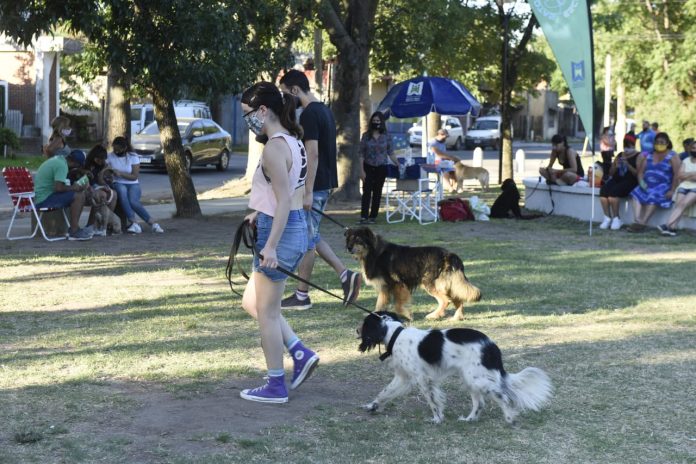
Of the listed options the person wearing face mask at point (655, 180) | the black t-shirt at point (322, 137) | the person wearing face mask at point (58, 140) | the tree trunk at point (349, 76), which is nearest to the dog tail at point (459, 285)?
the black t-shirt at point (322, 137)

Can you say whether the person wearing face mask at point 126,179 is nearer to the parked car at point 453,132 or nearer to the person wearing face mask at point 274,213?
the person wearing face mask at point 274,213

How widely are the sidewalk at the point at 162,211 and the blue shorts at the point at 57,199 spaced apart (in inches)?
30.3

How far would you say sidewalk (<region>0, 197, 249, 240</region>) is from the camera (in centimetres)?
1490

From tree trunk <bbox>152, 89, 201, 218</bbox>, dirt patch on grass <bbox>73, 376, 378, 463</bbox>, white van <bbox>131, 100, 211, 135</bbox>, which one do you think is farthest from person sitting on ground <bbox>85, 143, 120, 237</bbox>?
white van <bbox>131, 100, 211, 135</bbox>

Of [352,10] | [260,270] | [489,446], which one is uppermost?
[352,10]

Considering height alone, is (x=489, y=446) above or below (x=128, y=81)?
below

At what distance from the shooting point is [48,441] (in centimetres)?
504

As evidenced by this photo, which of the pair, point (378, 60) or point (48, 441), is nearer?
point (48, 441)

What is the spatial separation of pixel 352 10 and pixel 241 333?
13624mm

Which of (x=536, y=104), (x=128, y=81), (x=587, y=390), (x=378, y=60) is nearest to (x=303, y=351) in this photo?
(x=587, y=390)

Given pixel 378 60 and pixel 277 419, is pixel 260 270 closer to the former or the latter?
pixel 277 419

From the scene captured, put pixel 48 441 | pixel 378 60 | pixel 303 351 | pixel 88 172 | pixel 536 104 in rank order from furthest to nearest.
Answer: pixel 536 104, pixel 378 60, pixel 88 172, pixel 303 351, pixel 48 441

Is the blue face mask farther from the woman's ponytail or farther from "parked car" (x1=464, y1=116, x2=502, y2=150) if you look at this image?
"parked car" (x1=464, y1=116, x2=502, y2=150)

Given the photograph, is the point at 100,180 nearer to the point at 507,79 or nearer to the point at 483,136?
the point at 507,79
